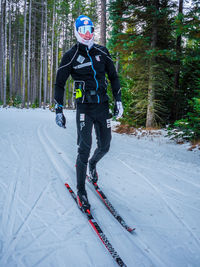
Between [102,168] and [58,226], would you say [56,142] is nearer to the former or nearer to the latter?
[102,168]

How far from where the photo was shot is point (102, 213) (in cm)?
254

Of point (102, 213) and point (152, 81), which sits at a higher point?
point (152, 81)

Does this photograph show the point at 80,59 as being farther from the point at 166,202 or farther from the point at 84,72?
the point at 166,202

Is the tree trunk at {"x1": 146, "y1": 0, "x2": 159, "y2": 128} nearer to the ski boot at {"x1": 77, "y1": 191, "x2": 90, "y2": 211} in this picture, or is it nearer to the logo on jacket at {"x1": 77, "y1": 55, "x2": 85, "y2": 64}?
the logo on jacket at {"x1": 77, "y1": 55, "x2": 85, "y2": 64}

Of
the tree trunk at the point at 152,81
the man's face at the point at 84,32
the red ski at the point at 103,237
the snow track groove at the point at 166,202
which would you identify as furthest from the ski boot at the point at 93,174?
the tree trunk at the point at 152,81

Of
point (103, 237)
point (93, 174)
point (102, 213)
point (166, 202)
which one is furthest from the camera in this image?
point (93, 174)

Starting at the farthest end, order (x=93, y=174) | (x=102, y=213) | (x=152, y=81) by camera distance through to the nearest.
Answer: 1. (x=152, y=81)
2. (x=93, y=174)
3. (x=102, y=213)

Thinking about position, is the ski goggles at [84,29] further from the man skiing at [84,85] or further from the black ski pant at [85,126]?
the black ski pant at [85,126]

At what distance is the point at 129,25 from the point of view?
878 cm

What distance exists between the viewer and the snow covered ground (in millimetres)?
1820

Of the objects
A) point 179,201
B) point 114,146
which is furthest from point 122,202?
point 114,146

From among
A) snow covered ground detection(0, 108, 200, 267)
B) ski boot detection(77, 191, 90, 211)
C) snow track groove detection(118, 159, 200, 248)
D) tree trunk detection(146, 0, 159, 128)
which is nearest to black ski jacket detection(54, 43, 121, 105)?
ski boot detection(77, 191, 90, 211)

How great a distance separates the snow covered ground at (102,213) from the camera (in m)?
1.82

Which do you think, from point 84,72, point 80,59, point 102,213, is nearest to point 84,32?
point 80,59
